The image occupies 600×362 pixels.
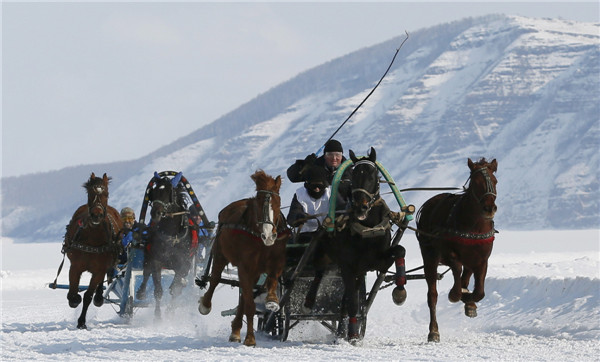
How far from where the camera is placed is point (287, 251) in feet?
41.2

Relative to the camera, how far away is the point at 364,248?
11.9 metres

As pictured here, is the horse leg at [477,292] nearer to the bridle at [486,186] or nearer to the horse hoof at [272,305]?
the bridle at [486,186]

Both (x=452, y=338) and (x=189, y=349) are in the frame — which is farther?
(x=452, y=338)

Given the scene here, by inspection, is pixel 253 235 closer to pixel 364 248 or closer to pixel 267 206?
pixel 267 206

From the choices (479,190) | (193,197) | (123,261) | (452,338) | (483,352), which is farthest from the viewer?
(123,261)

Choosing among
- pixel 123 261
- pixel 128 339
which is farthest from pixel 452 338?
pixel 123 261

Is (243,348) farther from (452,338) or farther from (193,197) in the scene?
(193,197)

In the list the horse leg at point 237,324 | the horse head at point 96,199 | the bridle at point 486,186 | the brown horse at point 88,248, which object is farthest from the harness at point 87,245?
the bridle at point 486,186

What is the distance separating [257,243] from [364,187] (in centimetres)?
141

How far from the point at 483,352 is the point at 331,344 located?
1805mm

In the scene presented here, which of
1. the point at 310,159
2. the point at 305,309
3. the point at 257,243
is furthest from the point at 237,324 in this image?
the point at 310,159

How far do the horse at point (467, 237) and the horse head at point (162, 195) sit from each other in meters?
4.50

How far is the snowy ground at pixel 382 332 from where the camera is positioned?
11445mm

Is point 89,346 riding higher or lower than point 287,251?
lower
